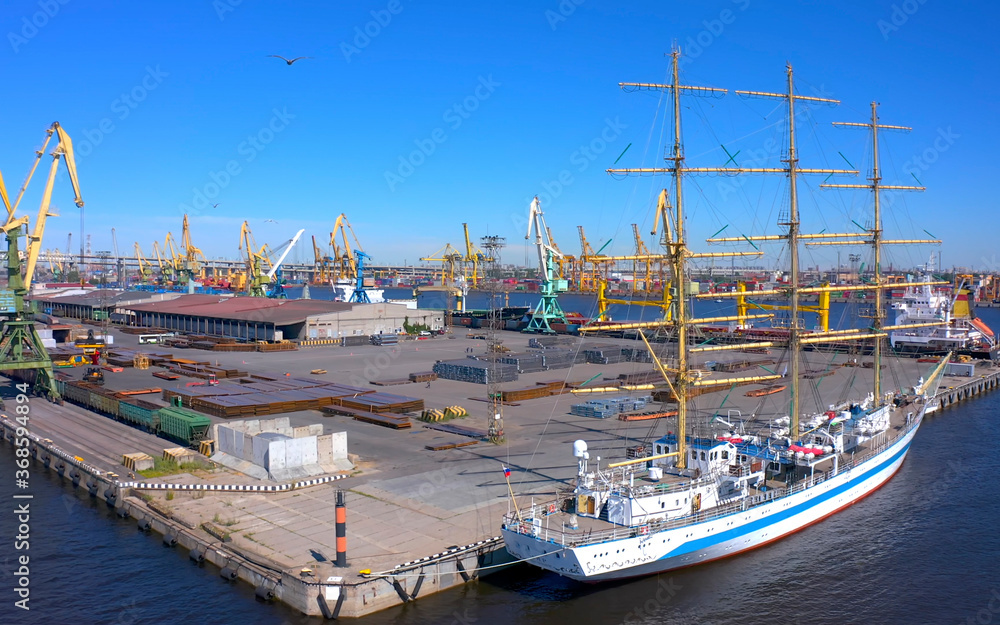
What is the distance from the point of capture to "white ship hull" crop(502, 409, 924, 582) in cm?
2112

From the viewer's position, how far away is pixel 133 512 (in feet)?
89.0

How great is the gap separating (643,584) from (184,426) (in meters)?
23.9

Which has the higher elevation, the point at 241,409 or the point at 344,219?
the point at 344,219

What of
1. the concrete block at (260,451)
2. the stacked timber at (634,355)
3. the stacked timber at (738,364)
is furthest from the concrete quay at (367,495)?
the stacked timber at (634,355)

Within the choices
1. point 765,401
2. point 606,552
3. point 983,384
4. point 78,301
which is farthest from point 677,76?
point 78,301

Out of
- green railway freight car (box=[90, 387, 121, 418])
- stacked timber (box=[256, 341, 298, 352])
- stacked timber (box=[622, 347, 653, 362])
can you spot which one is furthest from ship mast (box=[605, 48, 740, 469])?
stacked timber (box=[256, 341, 298, 352])

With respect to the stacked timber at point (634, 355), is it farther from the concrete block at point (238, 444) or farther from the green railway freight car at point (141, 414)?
the concrete block at point (238, 444)

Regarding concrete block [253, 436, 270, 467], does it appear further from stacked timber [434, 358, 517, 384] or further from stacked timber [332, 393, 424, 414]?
stacked timber [434, 358, 517, 384]

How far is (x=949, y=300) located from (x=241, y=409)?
7525 centimetres

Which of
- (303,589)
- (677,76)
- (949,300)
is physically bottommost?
(303,589)

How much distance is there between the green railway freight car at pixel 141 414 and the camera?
126 feet

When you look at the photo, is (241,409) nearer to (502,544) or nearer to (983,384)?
(502,544)

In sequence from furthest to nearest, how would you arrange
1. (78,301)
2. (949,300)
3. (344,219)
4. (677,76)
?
1. (344,219)
2. (78,301)
3. (949,300)
4. (677,76)

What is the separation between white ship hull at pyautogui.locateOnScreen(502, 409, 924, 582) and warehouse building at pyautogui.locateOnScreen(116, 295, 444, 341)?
6546cm
